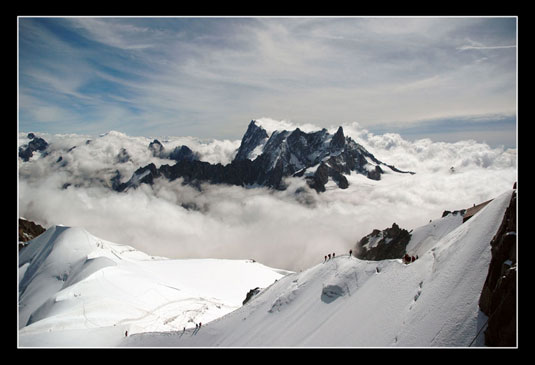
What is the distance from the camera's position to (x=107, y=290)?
3541 inches

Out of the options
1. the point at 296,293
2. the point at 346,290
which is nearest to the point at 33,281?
the point at 296,293

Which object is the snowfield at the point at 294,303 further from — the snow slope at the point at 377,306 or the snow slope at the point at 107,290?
the snow slope at the point at 107,290

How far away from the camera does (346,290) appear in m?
41.1

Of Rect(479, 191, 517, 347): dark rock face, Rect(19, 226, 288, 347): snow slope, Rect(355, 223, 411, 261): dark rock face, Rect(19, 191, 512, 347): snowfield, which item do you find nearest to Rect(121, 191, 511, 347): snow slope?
Rect(19, 191, 512, 347): snowfield

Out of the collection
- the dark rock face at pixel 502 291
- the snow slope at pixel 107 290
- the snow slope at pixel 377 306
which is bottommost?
the snow slope at pixel 107 290

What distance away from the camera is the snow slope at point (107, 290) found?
6325cm

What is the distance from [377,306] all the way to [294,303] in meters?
15.7

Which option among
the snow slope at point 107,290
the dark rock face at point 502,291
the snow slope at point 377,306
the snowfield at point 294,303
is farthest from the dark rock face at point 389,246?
the dark rock face at point 502,291

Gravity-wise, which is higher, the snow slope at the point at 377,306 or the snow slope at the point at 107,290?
the snow slope at the point at 377,306

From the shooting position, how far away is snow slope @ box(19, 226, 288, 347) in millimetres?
63250

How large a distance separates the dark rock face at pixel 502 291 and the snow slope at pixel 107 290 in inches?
2136
